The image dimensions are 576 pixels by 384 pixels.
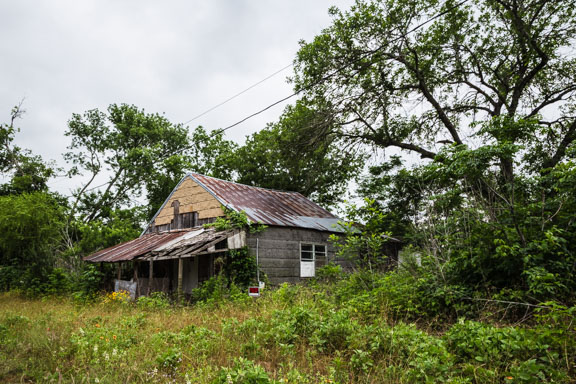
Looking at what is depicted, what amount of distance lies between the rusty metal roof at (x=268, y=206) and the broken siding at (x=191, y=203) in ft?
0.96

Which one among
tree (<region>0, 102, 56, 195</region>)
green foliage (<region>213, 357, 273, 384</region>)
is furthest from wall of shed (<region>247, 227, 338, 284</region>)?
tree (<region>0, 102, 56, 195</region>)

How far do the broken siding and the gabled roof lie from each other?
25 centimetres

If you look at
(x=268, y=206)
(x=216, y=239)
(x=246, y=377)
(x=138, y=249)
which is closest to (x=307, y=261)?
(x=268, y=206)

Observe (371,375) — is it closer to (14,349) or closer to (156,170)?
(14,349)

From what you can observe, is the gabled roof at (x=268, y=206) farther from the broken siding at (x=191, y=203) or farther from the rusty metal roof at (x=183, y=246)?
the rusty metal roof at (x=183, y=246)

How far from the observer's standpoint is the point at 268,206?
1583cm

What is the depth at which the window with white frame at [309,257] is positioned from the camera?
14.4 m

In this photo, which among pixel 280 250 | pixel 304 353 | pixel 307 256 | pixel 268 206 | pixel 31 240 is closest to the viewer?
pixel 304 353

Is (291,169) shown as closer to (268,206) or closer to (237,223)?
(268,206)

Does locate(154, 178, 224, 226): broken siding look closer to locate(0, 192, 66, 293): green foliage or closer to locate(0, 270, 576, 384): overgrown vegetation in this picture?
locate(0, 192, 66, 293): green foliage

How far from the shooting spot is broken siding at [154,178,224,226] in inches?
559

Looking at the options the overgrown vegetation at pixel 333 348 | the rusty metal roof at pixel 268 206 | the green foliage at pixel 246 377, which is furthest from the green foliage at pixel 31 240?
the green foliage at pixel 246 377

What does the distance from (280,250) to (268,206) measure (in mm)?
2862

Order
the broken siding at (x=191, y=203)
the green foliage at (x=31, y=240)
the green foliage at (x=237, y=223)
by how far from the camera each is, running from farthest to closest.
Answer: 1. the green foliage at (x=31, y=240)
2. the broken siding at (x=191, y=203)
3. the green foliage at (x=237, y=223)
